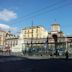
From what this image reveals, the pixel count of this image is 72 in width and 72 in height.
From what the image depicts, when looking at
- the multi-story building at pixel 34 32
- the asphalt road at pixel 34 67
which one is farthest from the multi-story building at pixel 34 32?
the asphalt road at pixel 34 67

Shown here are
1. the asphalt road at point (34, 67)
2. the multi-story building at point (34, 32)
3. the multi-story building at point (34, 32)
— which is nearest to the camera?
the asphalt road at point (34, 67)

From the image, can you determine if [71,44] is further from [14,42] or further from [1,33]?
[1,33]

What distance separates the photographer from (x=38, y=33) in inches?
4609

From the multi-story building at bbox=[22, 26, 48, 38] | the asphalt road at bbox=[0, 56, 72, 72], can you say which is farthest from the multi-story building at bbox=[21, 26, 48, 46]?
the asphalt road at bbox=[0, 56, 72, 72]

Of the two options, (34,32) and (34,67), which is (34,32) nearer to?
(34,32)

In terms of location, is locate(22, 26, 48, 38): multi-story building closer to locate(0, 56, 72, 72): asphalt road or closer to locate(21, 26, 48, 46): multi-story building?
locate(21, 26, 48, 46): multi-story building

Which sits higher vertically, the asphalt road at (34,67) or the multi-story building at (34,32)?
the multi-story building at (34,32)

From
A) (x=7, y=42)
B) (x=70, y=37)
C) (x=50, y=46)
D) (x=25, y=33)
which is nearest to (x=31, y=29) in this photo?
(x=25, y=33)

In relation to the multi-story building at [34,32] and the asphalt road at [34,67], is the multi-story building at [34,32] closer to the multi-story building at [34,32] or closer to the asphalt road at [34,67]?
the multi-story building at [34,32]

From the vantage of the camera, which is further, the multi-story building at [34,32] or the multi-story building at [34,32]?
the multi-story building at [34,32]

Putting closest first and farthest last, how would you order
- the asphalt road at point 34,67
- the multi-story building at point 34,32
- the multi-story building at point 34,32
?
the asphalt road at point 34,67 → the multi-story building at point 34,32 → the multi-story building at point 34,32

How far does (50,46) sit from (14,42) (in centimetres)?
3877

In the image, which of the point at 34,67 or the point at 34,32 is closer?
the point at 34,67

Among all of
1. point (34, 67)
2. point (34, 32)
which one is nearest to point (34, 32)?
point (34, 32)
